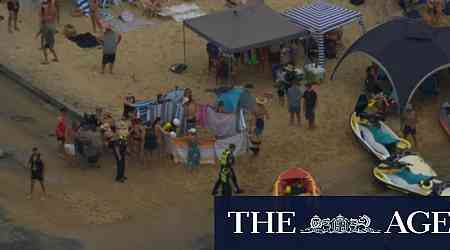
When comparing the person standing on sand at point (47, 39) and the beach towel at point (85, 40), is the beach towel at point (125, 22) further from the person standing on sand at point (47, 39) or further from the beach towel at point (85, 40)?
the person standing on sand at point (47, 39)

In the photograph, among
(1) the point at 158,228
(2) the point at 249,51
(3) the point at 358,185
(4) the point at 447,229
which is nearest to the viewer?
(4) the point at 447,229

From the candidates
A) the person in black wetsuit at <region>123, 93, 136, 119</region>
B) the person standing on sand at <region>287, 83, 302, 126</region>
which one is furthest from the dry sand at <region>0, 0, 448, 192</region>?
the person in black wetsuit at <region>123, 93, 136, 119</region>

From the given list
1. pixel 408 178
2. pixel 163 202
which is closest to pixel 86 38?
pixel 163 202

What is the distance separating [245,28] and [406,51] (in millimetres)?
4720

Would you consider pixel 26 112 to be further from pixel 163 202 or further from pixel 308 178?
pixel 308 178

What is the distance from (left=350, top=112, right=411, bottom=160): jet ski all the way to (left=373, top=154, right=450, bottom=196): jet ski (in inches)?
23.9

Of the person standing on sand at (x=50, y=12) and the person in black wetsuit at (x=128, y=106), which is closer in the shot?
the person in black wetsuit at (x=128, y=106)

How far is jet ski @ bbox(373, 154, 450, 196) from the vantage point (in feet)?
92.6

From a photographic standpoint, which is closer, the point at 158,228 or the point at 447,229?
the point at 447,229

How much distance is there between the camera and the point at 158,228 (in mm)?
27188

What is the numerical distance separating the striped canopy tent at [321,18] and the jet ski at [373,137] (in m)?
4.14

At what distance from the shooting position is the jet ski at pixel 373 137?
30.3 metres

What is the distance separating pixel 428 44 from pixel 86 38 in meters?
10.7

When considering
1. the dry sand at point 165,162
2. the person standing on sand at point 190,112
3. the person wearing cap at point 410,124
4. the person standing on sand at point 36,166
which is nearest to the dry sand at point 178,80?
the dry sand at point 165,162
